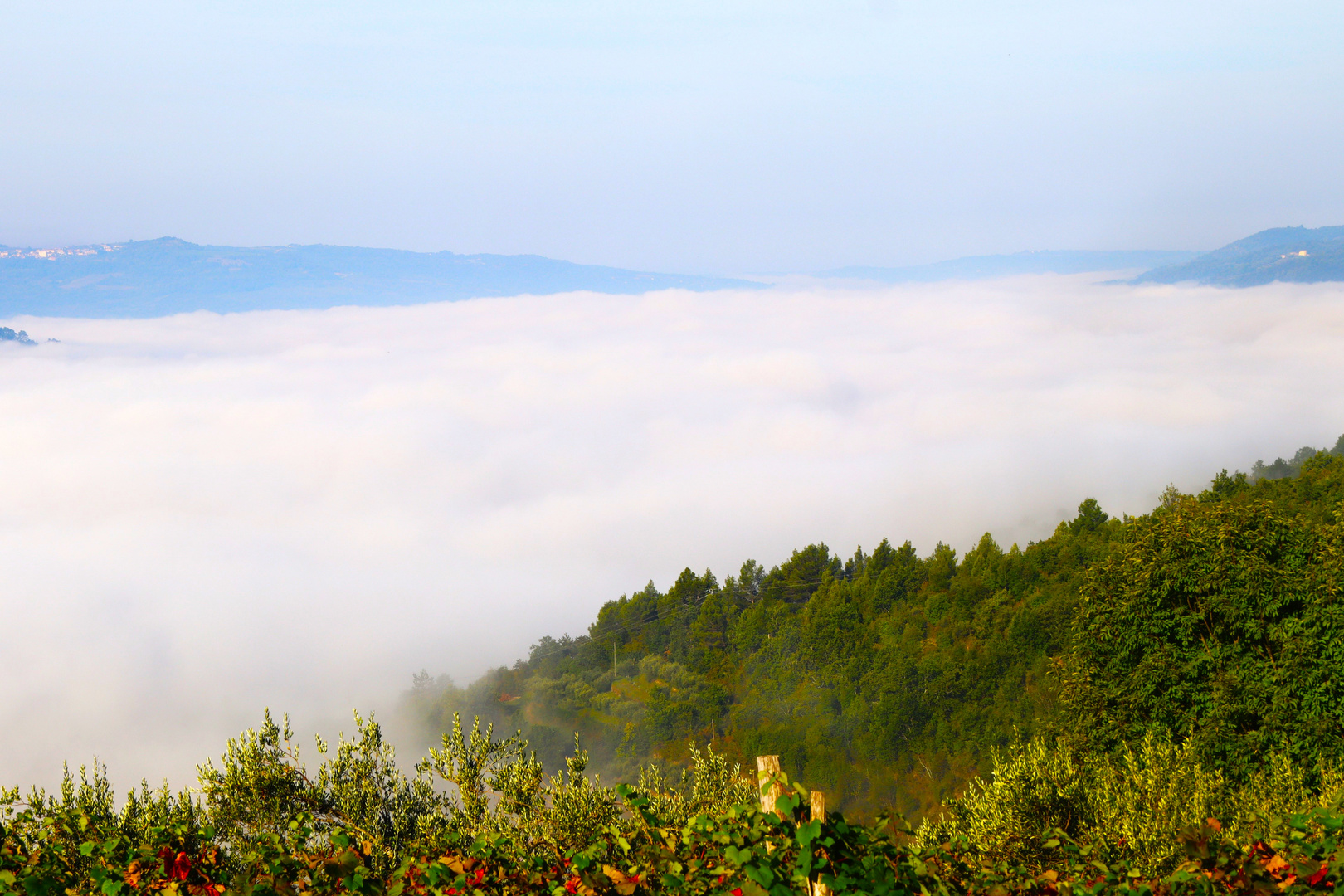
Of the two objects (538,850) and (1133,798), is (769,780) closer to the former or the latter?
(538,850)

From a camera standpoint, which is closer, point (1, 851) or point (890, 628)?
point (1, 851)

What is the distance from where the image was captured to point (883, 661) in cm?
7919

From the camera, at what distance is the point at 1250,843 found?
24.4 feet

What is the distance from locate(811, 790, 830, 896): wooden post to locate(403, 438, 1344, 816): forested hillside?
70.1 ft

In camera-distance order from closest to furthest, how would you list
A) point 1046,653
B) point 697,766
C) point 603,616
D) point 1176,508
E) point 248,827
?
1. point 248,827
2. point 697,766
3. point 1176,508
4. point 1046,653
5. point 603,616

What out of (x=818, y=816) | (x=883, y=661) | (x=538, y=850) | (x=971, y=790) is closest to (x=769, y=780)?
(x=818, y=816)

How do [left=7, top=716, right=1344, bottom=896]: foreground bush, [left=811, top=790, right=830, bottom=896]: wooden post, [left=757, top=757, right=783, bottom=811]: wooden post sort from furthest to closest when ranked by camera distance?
[left=757, top=757, right=783, bottom=811]: wooden post → [left=7, top=716, right=1344, bottom=896]: foreground bush → [left=811, top=790, right=830, bottom=896]: wooden post

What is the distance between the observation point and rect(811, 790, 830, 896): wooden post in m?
5.88

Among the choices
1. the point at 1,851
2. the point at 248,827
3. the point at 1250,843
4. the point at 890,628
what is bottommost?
the point at 890,628

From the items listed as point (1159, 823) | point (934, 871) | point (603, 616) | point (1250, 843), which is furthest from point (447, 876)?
point (603, 616)

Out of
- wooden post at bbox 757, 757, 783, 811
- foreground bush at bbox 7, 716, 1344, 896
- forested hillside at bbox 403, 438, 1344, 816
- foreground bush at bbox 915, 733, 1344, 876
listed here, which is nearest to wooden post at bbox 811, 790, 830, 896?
foreground bush at bbox 7, 716, 1344, 896

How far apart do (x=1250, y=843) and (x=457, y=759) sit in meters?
10.1

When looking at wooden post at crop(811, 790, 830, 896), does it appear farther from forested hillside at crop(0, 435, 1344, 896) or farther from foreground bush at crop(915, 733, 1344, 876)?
foreground bush at crop(915, 733, 1344, 876)

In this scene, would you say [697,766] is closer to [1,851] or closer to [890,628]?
[1,851]
